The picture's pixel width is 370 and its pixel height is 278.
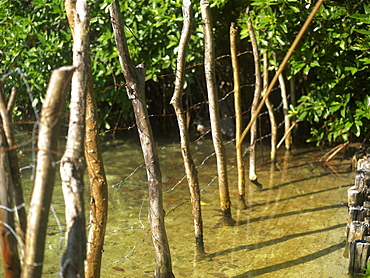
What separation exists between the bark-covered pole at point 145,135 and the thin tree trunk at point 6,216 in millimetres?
1255

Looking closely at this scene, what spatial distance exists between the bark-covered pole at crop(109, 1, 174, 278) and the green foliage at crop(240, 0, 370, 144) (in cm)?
275

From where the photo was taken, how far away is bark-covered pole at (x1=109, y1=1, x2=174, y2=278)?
3.50 metres

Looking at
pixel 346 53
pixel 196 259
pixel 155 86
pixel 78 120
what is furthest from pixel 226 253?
pixel 155 86

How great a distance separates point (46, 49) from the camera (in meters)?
6.97

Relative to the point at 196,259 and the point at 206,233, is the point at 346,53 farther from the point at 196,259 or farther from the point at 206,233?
the point at 196,259

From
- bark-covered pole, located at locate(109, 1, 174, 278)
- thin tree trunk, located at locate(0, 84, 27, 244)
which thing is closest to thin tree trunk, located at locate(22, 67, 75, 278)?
thin tree trunk, located at locate(0, 84, 27, 244)

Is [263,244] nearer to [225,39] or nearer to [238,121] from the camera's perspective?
[238,121]

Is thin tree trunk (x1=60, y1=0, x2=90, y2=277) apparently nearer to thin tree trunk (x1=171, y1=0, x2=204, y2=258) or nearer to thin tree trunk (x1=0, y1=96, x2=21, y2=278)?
thin tree trunk (x1=0, y1=96, x2=21, y2=278)

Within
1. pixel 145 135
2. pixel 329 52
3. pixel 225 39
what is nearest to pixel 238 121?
pixel 329 52

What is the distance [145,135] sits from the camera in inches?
141

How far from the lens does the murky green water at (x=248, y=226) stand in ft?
13.4

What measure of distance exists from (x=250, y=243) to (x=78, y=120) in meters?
2.65

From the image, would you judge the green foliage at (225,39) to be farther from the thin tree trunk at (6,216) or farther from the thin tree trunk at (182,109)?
the thin tree trunk at (6,216)

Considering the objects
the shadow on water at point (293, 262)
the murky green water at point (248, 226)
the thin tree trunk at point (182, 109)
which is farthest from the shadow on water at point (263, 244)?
the shadow on water at point (293, 262)
